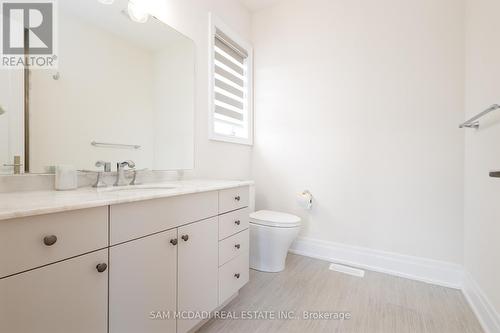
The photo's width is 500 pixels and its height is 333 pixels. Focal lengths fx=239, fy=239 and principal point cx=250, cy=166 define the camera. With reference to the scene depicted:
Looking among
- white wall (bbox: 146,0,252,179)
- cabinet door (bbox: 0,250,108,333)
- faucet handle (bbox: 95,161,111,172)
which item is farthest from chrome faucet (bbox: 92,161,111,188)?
white wall (bbox: 146,0,252,179)

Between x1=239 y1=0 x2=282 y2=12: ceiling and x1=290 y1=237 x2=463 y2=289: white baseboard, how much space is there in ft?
8.51

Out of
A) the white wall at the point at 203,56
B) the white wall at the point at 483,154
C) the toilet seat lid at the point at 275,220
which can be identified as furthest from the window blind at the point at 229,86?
the white wall at the point at 483,154

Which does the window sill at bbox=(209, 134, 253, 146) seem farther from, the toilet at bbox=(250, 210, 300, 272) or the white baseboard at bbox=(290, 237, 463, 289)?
the white baseboard at bbox=(290, 237, 463, 289)

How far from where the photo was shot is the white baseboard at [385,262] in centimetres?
190

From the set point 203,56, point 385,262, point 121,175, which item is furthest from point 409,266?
point 203,56

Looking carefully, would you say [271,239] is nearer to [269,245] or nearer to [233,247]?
[269,245]

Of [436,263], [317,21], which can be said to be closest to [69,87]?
[317,21]

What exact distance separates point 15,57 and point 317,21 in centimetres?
242

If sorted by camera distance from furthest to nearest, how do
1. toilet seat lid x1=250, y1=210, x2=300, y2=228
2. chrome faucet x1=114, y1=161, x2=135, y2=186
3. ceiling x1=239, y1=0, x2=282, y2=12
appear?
ceiling x1=239, y1=0, x2=282, y2=12
toilet seat lid x1=250, y1=210, x2=300, y2=228
chrome faucet x1=114, y1=161, x2=135, y2=186

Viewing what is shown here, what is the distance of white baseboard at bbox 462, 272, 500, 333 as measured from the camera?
1296mm

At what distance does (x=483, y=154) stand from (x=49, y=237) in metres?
2.19

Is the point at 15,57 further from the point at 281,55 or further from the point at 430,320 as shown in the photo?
the point at 430,320

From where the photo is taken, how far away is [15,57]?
3.53 feet

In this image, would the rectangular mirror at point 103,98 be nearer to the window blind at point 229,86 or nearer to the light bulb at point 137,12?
the light bulb at point 137,12
